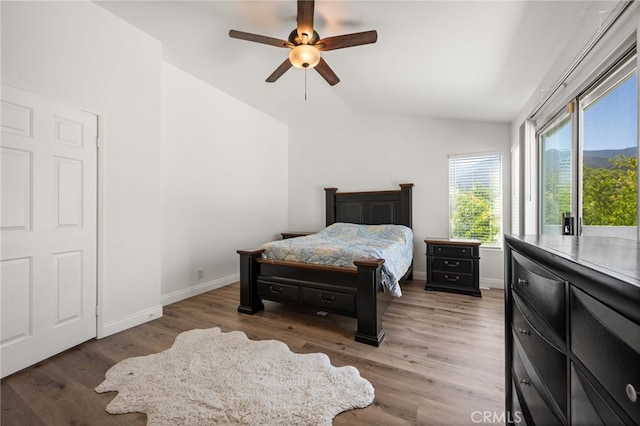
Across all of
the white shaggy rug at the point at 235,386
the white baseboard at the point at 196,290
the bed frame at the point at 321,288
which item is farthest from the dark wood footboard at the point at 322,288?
the white baseboard at the point at 196,290

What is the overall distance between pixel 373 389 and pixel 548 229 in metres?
2.37

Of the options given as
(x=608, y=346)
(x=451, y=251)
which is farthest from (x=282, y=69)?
(x=451, y=251)

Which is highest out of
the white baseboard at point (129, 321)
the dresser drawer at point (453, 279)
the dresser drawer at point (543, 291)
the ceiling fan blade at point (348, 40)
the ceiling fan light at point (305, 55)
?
the ceiling fan blade at point (348, 40)

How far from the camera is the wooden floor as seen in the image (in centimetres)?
148

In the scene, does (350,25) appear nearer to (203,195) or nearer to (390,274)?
(390,274)

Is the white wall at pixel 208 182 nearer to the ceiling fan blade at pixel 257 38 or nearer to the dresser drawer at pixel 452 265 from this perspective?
the ceiling fan blade at pixel 257 38

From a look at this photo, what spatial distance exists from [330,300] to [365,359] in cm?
63

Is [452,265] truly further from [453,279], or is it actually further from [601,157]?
[601,157]

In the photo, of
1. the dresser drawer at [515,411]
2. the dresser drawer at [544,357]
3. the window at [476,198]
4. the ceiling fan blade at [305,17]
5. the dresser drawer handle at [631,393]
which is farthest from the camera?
the window at [476,198]

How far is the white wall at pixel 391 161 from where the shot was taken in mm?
3926

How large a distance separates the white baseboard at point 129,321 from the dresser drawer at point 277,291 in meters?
1.05

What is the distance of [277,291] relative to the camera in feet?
9.13

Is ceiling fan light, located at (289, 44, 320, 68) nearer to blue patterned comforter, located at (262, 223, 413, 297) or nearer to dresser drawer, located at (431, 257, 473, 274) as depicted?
blue patterned comforter, located at (262, 223, 413, 297)

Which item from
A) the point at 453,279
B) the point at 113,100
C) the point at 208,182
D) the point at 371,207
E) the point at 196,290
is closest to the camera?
the point at 113,100
